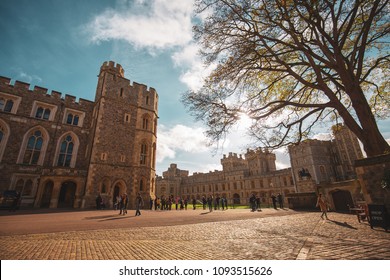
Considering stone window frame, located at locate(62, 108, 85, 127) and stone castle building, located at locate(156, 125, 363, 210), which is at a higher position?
stone window frame, located at locate(62, 108, 85, 127)

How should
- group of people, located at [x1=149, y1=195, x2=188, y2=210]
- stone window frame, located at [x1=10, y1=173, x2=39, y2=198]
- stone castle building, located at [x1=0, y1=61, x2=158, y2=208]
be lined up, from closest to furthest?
stone window frame, located at [x1=10, y1=173, x2=39, y2=198]
stone castle building, located at [x1=0, y1=61, x2=158, y2=208]
group of people, located at [x1=149, y1=195, x2=188, y2=210]

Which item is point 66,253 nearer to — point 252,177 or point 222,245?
point 222,245

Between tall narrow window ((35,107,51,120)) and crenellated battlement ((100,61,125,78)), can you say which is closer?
tall narrow window ((35,107,51,120))

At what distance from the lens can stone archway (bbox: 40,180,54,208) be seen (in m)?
17.8

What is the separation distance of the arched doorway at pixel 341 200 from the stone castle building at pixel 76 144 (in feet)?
58.9

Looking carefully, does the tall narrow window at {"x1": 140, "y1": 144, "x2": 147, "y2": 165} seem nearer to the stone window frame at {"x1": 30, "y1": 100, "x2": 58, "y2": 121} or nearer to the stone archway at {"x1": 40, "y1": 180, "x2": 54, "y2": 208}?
the stone archway at {"x1": 40, "y1": 180, "x2": 54, "y2": 208}

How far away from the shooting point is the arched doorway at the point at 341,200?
13211 mm

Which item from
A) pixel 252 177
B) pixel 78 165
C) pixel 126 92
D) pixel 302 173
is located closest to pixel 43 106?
pixel 78 165

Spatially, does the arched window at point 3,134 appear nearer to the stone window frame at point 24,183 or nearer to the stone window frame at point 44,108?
the stone window frame at point 44,108

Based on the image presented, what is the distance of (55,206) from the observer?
56.1ft

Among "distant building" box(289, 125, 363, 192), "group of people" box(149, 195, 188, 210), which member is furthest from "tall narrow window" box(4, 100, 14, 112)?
"distant building" box(289, 125, 363, 192)

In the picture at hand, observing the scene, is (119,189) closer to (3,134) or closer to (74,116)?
(74,116)

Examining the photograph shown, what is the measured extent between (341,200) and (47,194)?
86.2 ft

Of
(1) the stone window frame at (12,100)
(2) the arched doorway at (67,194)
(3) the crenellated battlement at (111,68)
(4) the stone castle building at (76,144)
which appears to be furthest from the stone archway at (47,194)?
(3) the crenellated battlement at (111,68)
